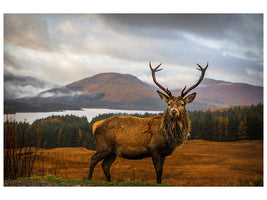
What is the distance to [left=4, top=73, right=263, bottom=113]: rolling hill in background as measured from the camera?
6.61m

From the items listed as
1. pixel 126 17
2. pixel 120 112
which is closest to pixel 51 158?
pixel 120 112

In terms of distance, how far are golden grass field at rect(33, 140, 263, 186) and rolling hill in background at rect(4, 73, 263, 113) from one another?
1.11m

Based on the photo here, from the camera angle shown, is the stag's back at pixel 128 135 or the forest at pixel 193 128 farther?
the forest at pixel 193 128

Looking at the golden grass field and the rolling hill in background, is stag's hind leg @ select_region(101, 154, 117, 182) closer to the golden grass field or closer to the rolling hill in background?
the golden grass field

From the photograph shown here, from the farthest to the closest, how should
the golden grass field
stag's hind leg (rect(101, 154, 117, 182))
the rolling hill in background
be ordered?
the rolling hill in background
the golden grass field
stag's hind leg (rect(101, 154, 117, 182))

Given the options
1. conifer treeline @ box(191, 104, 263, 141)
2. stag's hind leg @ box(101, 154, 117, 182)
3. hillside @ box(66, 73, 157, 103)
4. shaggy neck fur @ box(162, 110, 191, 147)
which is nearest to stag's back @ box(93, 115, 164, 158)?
shaggy neck fur @ box(162, 110, 191, 147)

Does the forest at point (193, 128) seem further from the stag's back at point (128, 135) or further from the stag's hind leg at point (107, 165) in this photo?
the stag's back at point (128, 135)

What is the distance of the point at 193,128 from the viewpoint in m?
6.65

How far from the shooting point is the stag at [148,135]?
15.3ft

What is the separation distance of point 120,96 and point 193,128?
6.86 feet

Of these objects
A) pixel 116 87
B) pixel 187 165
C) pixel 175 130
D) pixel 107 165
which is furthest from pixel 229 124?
pixel 107 165

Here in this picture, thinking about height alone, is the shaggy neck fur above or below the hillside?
below

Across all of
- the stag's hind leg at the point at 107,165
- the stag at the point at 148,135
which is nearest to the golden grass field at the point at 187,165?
the stag's hind leg at the point at 107,165

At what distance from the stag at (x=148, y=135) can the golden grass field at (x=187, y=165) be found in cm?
96
